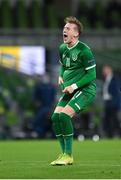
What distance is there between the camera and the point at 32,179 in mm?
11789

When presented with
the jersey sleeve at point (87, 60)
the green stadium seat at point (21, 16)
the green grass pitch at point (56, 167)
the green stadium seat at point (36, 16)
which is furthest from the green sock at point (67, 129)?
the green stadium seat at point (36, 16)

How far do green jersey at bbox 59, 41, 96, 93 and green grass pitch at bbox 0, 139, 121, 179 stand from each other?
137 centimetres

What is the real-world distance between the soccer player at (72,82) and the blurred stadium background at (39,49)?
42.5 ft

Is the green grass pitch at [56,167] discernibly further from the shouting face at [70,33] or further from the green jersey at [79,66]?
the shouting face at [70,33]

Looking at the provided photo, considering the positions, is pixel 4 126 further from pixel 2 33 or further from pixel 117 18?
pixel 117 18

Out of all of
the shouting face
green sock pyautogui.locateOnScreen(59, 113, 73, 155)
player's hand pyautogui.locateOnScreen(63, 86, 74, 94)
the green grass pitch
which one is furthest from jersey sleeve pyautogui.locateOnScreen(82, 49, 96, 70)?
the green grass pitch

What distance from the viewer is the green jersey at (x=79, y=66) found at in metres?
14.3

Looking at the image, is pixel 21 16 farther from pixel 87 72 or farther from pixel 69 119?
pixel 69 119

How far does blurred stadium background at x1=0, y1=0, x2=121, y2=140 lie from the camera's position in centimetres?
2816

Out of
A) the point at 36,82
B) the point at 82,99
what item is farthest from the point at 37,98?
the point at 82,99

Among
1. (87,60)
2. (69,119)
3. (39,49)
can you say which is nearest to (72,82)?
(87,60)

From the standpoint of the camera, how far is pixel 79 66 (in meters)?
14.4

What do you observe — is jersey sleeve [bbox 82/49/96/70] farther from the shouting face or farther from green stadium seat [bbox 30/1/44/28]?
green stadium seat [bbox 30/1/44/28]

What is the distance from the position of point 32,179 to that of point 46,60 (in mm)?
20259
